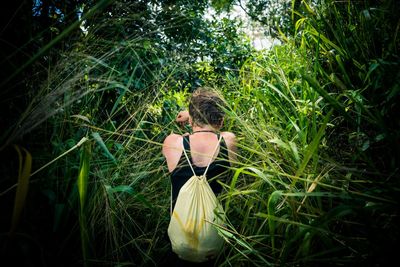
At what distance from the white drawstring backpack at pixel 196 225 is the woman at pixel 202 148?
0.45 feet

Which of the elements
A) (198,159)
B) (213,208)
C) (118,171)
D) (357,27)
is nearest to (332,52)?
(357,27)

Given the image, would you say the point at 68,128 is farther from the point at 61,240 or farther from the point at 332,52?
the point at 332,52

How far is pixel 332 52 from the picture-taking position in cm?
161

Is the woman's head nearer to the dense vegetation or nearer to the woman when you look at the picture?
the woman

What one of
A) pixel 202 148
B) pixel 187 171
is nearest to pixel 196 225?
pixel 187 171

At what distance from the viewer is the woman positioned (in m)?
1.52

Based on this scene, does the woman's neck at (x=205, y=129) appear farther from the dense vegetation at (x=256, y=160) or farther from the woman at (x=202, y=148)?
the dense vegetation at (x=256, y=160)

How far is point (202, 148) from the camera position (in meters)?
1.58

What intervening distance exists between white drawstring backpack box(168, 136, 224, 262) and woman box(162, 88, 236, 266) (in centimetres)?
14

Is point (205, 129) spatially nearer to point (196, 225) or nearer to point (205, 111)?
point (205, 111)

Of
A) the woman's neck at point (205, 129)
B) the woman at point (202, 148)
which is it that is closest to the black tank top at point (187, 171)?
the woman at point (202, 148)

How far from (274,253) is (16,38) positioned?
1628 millimetres

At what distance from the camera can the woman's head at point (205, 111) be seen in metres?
1.69

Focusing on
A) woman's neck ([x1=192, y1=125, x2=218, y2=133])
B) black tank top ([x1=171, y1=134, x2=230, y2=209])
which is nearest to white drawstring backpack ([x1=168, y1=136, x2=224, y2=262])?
black tank top ([x1=171, y1=134, x2=230, y2=209])
